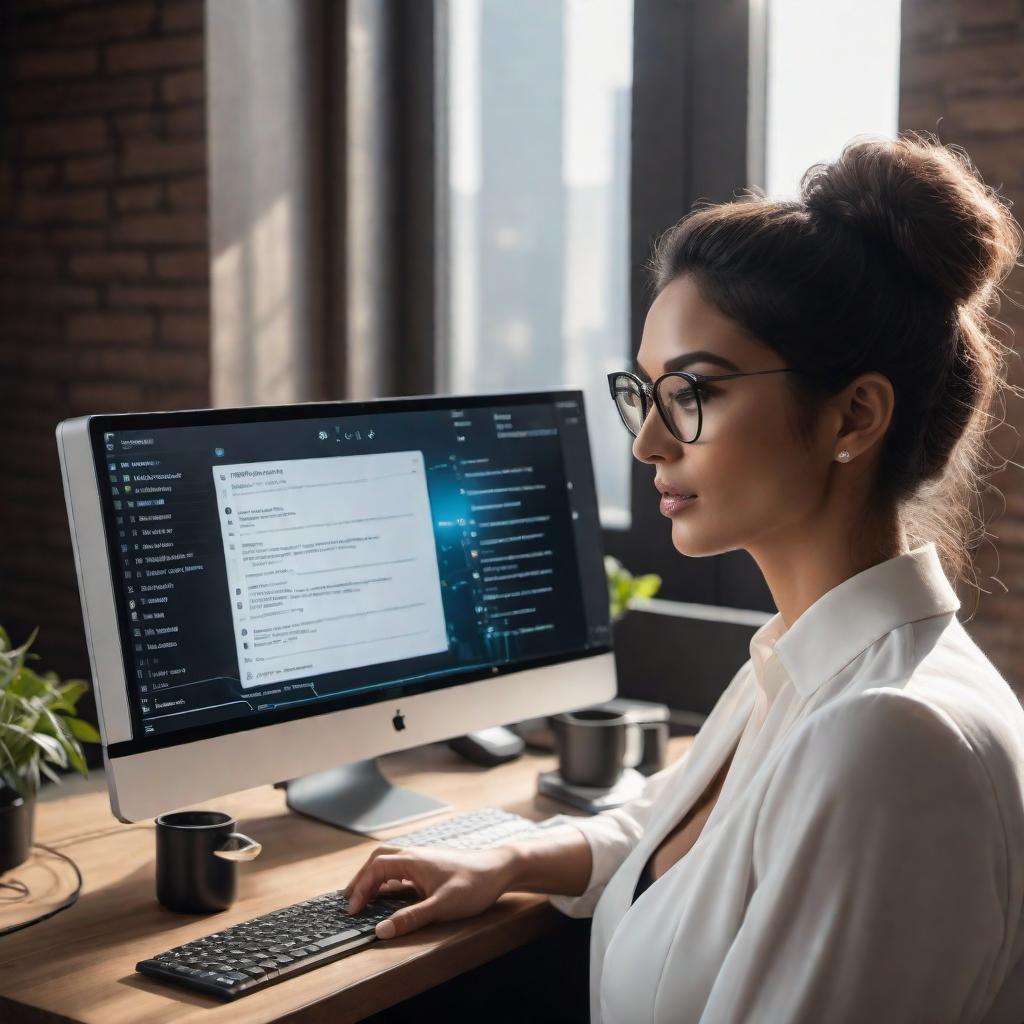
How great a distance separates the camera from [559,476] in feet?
5.90

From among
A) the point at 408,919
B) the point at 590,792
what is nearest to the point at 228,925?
the point at 408,919

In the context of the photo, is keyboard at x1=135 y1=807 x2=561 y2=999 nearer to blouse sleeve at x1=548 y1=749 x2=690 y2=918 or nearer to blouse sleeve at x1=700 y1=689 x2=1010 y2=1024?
blouse sleeve at x1=548 y1=749 x2=690 y2=918

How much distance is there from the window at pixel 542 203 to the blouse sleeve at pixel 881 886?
1611 millimetres

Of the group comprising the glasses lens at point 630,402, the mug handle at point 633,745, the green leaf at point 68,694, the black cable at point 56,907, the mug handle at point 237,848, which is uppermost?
the glasses lens at point 630,402

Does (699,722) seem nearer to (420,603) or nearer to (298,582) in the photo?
(420,603)

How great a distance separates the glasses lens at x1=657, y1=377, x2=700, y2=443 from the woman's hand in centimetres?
50

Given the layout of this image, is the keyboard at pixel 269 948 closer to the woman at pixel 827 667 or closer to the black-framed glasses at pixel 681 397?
the woman at pixel 827 667

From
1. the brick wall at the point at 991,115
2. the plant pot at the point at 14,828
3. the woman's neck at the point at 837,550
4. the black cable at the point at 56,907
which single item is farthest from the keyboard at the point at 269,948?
the brick wall at the point at 991,115

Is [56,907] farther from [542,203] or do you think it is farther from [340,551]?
[542,203]

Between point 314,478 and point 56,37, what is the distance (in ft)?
5.34

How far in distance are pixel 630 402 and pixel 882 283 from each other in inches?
12.1

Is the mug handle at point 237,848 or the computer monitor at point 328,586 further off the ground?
the computer monitor at point 328,586

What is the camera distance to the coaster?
1707 millimetres

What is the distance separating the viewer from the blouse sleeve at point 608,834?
4.71ft
